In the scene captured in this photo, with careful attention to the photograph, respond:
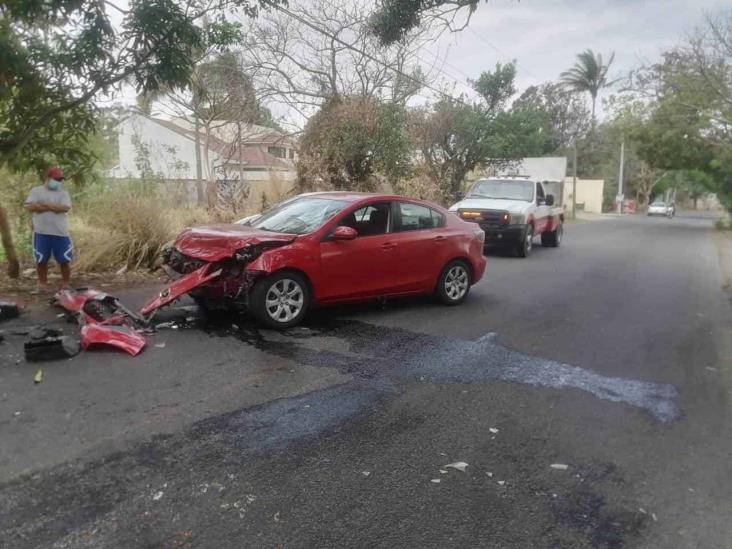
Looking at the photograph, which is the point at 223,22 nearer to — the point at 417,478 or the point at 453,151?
the point at 417,478

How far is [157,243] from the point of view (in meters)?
10.0

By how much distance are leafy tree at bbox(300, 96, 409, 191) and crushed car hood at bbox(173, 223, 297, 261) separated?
32.8 ft

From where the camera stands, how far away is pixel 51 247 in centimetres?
777

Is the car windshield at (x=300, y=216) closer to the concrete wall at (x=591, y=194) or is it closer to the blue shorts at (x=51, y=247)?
the blue shorts at (x=51, y=247)

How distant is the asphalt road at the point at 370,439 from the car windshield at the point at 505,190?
8.85 meters

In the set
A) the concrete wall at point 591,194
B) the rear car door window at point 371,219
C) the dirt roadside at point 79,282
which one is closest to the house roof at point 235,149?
the dirt roadside at point 79,282

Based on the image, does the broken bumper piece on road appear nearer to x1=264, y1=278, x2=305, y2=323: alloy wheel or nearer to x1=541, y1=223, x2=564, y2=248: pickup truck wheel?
x1=264, y1=278, x2=305, y2=323: alloy wheel

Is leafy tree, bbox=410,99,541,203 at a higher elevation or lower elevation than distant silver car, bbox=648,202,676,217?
higher

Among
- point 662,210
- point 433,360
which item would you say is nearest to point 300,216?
point 433,360

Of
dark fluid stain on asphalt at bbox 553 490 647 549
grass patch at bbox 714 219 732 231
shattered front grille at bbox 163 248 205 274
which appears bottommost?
dark fluid stain on asphalt at bbox 553 490 647 549

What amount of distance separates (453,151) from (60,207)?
1905 centimetres

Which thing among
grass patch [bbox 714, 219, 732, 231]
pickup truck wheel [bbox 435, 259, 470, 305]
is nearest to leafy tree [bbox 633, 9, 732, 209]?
grass patch [bbox 714, 219, 732, 231]

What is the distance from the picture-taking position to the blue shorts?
25.3 ft

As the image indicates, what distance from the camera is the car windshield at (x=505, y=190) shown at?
1559 cm
